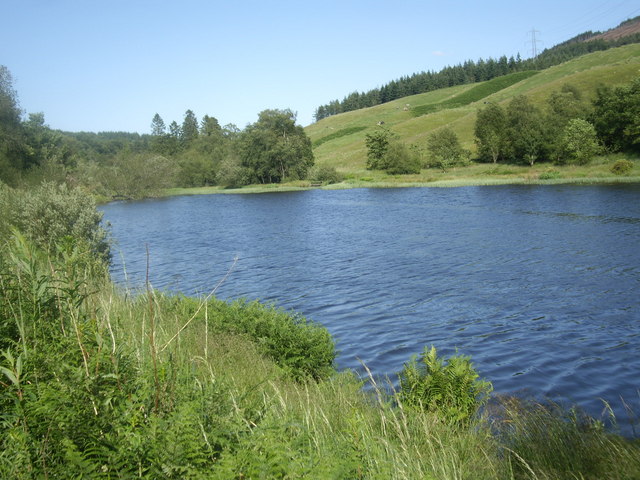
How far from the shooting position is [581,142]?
66062 millimetres

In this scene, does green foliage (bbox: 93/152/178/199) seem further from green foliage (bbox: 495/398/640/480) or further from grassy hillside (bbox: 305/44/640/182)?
green foliage (bbox: 495/398/640/480)

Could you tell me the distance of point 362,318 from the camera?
15.8 metres

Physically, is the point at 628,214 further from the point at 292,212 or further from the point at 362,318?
the point at 292,212

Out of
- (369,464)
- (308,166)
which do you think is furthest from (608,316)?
(308,166)

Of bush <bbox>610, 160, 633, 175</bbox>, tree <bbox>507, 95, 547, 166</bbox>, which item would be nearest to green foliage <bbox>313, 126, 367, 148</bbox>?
tree <bbox>507, 95, 547, 166</bbox>

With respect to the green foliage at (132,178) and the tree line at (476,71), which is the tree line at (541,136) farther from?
the tree line at (476,71)

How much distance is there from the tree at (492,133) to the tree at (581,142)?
14.0 meters

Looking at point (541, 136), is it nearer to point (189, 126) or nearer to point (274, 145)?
point (274, 145)

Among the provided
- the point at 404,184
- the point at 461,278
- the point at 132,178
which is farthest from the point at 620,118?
the point at 132,178

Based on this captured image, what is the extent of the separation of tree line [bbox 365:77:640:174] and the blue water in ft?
74.5

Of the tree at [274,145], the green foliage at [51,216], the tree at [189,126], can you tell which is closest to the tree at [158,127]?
the tree at [189,126]

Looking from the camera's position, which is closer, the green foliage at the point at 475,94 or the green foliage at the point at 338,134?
the green foliage at the point at 338,134

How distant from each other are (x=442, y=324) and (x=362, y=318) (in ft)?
8.06

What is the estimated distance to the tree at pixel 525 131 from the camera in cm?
7288
